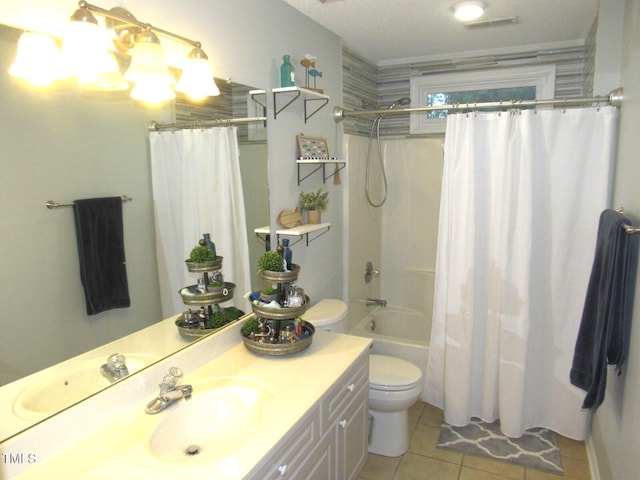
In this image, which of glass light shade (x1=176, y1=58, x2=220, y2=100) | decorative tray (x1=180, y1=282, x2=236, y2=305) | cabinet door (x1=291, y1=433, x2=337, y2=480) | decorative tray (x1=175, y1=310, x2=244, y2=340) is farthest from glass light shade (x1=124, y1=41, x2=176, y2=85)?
cabinet door (x1=291, y1=433, x2=337, y2=480)

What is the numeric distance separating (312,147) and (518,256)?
135 centimetres

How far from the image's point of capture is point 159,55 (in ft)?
4.78

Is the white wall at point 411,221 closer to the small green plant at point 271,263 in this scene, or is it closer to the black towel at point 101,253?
the small green plant at point 271,263

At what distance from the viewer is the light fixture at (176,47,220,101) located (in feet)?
5.49

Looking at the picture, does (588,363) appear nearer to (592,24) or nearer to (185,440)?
(185,440)

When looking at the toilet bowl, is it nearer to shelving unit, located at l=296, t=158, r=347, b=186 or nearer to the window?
shelving unit, located at l=296, t=158, r=347, b=186

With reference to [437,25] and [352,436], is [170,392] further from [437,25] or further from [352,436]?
[437,25]

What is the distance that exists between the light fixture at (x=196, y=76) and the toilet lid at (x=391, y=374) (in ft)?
5.69

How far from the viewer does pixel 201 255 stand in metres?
1.90

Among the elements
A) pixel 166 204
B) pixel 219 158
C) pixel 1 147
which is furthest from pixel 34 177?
pixel 219 158

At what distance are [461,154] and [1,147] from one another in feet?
7.32

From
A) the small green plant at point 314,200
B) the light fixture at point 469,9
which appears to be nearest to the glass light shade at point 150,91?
the small green plant at point 314,200

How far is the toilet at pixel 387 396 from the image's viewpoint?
96.8 inches

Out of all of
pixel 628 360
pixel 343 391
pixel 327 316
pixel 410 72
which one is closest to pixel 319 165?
pixel 327 316
